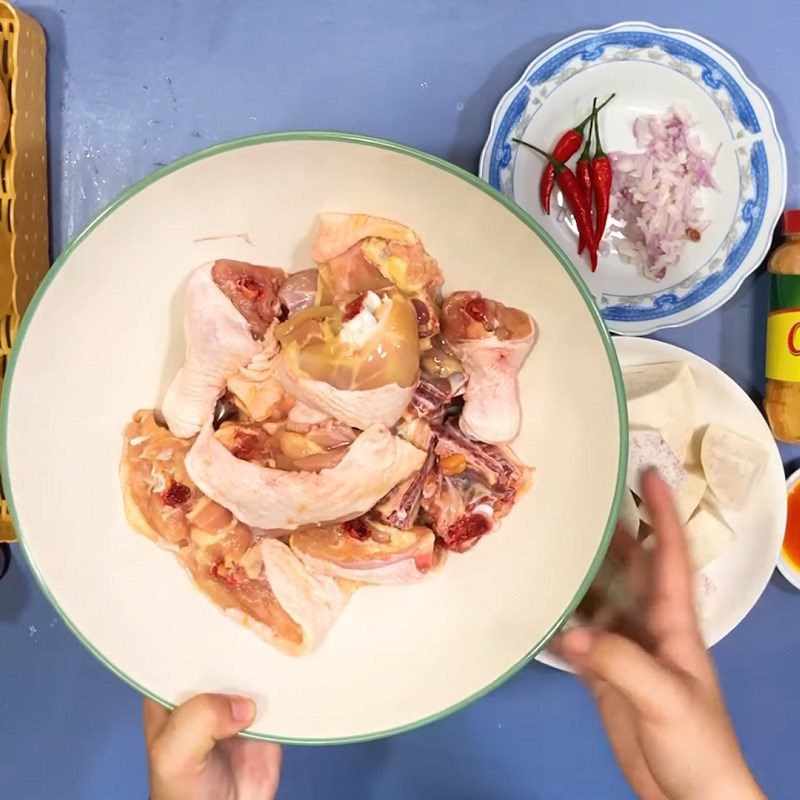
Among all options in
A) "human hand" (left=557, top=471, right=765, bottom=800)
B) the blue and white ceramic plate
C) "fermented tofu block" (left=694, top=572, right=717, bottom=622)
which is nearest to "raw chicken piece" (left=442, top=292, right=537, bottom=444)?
"human hand" (left=557, top=471, right=765, bottom=800)

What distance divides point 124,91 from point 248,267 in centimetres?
57

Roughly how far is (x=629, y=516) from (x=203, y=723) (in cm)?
71

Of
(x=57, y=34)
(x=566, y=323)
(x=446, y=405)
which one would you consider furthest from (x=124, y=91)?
(x=566, y=323)

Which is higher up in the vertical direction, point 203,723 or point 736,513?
point 736,513

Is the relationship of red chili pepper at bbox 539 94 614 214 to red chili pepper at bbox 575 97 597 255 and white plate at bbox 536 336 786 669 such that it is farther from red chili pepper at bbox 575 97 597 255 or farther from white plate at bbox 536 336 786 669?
white plate at bbox 536 336 786 669

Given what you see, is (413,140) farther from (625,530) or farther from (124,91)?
(625,530)

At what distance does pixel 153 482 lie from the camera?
3.10ft

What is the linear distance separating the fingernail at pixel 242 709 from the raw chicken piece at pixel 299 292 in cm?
51

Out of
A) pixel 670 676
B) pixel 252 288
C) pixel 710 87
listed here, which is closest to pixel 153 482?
pixel 252 288

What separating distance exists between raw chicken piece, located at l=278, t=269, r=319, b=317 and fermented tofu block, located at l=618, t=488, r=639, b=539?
1.98 feet

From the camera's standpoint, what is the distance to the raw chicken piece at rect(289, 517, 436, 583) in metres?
0.93

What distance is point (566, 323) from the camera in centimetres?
80

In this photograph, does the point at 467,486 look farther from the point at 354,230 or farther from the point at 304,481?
the point at 354,230

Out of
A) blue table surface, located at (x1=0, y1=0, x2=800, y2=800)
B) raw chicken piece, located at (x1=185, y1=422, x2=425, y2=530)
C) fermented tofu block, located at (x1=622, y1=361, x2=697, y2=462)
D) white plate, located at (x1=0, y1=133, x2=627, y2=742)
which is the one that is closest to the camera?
white plate, located at (x1=0, y1=133, x2=627, y2=742)
